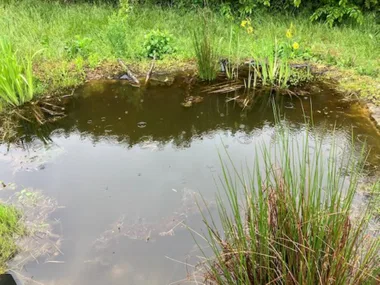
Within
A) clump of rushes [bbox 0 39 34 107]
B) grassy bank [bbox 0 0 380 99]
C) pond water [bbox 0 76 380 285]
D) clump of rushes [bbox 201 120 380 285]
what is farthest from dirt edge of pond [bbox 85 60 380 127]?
clump of rushes [bbox 201 120 380 285]

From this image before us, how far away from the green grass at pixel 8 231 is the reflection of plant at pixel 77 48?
8.67 ft

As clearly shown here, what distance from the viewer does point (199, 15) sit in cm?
568

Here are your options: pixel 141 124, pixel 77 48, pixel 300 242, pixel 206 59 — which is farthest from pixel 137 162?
pixel 77 48

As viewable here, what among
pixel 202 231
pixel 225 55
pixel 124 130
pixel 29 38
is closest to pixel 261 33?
pixel 225 55

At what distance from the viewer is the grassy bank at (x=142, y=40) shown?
15.2 ft

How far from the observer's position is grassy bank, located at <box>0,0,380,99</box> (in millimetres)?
4645

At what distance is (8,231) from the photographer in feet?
8.90

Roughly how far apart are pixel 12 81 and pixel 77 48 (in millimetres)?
1214

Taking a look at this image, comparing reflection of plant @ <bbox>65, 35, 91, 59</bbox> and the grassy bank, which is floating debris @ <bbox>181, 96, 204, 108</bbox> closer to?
the grassy bank

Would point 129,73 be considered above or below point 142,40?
below

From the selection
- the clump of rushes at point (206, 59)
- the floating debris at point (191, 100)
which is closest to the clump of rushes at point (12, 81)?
the floating debris at point (191, 100)

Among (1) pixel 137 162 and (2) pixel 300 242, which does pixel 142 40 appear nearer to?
(1) pixel 137 162

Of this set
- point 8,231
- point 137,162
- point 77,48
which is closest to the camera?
point 8,231

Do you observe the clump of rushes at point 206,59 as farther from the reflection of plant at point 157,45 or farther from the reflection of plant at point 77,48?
the reflection of plant at point 77,48
